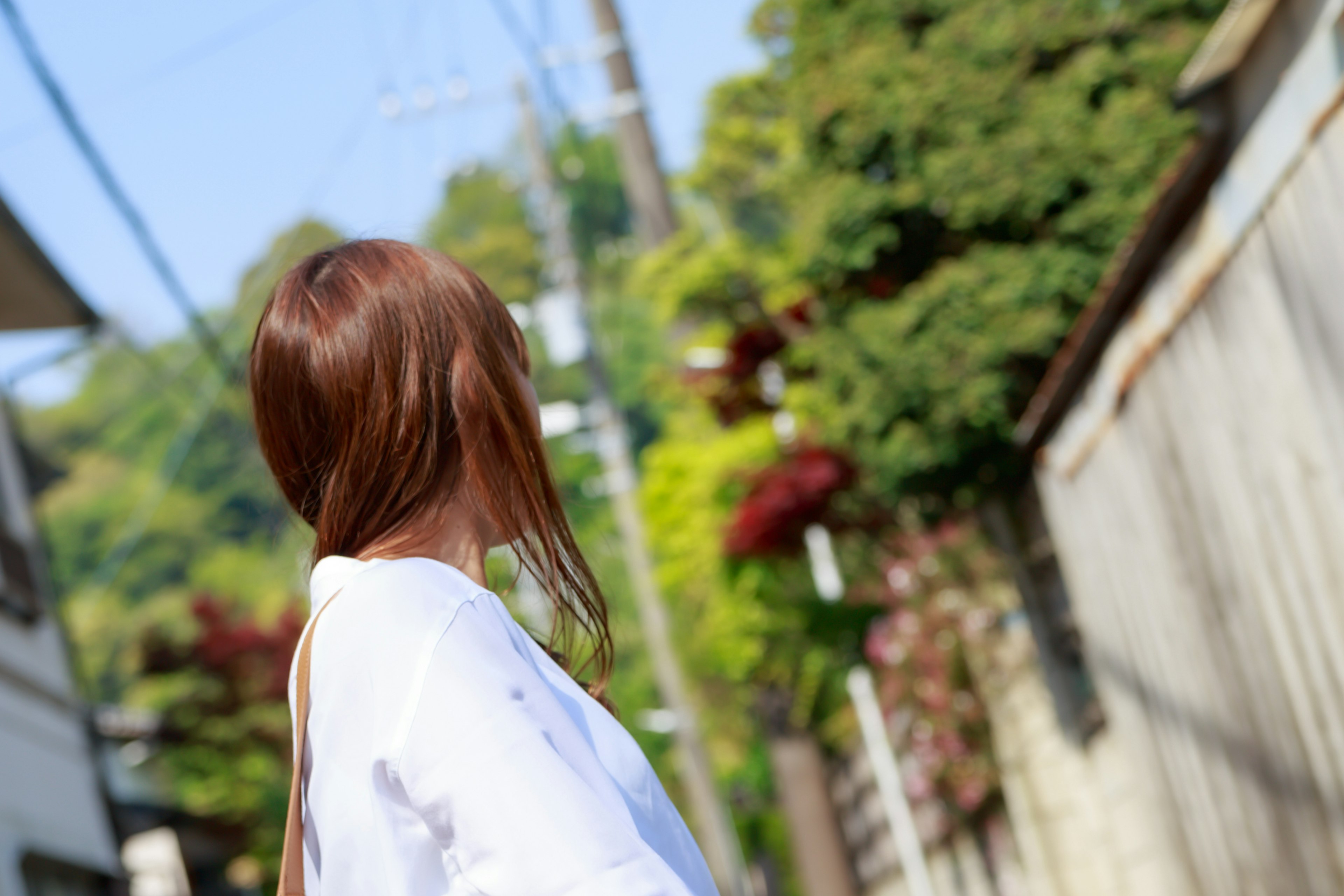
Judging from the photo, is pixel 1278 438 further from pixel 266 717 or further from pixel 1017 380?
pixel 266 717

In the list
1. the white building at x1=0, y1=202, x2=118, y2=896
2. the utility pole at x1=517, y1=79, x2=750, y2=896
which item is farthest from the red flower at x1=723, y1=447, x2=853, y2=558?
the white building at x1=0, y1=202, x2=118, y2=896

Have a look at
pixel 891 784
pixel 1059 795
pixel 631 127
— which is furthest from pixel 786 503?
pixel 631 127

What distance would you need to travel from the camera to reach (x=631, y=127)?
1438 cm

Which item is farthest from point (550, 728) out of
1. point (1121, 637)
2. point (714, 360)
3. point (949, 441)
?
point (714, 360)

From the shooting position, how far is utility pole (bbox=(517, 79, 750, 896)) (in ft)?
46.5

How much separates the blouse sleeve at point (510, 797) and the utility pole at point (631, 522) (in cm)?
1236

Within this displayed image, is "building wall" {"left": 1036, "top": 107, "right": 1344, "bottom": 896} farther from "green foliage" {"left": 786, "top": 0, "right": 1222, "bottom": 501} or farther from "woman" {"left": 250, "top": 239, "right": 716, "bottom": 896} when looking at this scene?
"woman" {"left": 250, "top": 239, "right": 716, "bottom": 896}

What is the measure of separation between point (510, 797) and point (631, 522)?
43.1 feet

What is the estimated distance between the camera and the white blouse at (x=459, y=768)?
3.24 ft

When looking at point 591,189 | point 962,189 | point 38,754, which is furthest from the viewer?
point 591,189

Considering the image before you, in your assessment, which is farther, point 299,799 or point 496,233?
point 496,233

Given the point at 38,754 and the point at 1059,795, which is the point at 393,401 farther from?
the point at 1059,795

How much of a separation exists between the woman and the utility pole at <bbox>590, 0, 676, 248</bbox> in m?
12.6

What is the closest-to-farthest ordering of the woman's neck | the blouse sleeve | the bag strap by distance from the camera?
the blouse sleeve → the bag strap → the woman's neck
